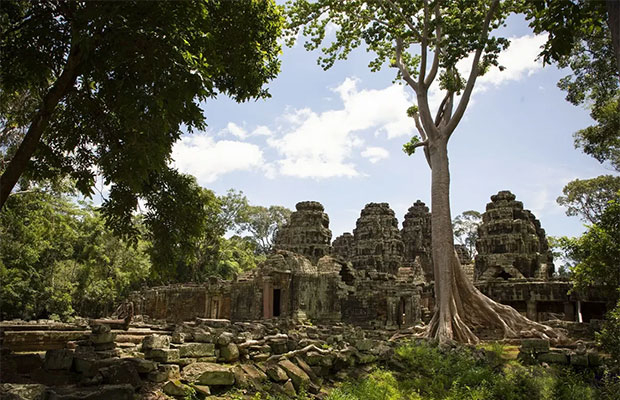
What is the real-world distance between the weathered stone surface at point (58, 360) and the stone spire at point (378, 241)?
3317 cm

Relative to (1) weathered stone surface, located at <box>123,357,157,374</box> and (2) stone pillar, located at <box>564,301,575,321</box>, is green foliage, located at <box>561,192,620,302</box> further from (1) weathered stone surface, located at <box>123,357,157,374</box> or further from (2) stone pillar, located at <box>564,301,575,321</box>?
(1) weathered stone surface, located at <box>123,357,157,374</box>

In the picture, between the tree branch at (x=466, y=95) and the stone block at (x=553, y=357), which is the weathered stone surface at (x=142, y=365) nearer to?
the stone block at (x=553, y=357)

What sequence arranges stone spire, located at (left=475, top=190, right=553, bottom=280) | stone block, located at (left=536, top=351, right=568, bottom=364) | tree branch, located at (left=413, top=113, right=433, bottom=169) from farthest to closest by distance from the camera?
stone spire, located at (left=475, top=190, right=553, bottom=280) < tree branch, located at (left=413, top=113, right=433, bottom=169) < stone block, located at (left=536, top=351, right=568, bottom=364)

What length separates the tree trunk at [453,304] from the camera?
48.3 feet

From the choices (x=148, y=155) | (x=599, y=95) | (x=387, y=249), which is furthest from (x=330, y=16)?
(x=387, y=249)

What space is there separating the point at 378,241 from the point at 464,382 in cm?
3083

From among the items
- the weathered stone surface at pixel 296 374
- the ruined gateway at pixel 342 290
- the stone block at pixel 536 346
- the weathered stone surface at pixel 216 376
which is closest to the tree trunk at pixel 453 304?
the stone block at pixel 536 346

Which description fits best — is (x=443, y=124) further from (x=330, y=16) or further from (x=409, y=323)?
(x=409, y=323)

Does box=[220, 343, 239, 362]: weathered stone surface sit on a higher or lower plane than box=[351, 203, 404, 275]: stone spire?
lower

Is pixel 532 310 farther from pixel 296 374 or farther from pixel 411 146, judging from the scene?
pixel 296 374

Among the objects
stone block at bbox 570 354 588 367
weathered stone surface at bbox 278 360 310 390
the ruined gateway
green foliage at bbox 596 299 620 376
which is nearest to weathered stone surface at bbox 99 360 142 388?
weathered stone surface at bbox 278 360 310 390

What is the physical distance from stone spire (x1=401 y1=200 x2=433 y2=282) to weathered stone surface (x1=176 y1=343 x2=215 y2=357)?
36939 millimetres

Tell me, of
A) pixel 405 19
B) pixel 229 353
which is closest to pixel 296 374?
pixel 229 353

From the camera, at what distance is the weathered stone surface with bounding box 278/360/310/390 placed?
7.70m
